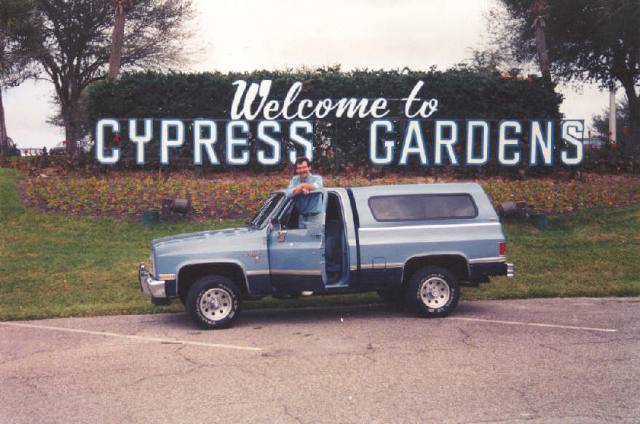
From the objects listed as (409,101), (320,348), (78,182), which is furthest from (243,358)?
(409,101)

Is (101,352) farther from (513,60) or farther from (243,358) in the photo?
(513,60)

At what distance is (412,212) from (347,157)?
1247cm

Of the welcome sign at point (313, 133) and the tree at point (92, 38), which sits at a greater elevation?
the tree at point (92, 38)

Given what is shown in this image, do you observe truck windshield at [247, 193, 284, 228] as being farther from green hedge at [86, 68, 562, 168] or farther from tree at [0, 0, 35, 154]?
tree at [0, 0, 35, 154]

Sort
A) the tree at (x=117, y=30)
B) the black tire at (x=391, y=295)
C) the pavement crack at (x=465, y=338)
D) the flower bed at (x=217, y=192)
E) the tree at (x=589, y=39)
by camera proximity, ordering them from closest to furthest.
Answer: the pavement crack at (x=465, y=338) < the black tire at (x=391, y=295) < the flower bed at (x=217, y=192) < the tree at (x=117, y=30) < the tree at (x=589, y=39)

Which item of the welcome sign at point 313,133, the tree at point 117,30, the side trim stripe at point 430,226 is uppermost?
the tree at point 117,30

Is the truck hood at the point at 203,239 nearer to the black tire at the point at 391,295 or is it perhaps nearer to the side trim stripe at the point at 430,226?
the side trim stripe at the point at 430,226

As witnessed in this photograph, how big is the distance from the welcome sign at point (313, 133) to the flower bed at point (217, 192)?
0.77 m

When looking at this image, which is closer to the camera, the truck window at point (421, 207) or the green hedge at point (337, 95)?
the truck window at point (421, 207)

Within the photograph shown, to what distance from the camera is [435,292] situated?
1070 cm

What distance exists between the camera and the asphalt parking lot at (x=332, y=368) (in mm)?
6438

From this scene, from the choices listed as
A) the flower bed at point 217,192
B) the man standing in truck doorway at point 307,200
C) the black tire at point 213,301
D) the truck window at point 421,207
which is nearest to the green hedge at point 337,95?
the flower bed at point 217,192

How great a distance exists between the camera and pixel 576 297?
12.2 meters

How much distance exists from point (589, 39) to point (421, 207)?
28.6 meters
